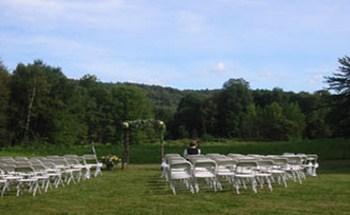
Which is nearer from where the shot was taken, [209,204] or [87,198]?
[209,204]

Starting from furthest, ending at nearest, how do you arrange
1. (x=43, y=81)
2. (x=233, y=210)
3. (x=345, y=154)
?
(x=43, y=81), (x=345, y=154), (x=233, y=210)

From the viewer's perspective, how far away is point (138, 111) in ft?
276

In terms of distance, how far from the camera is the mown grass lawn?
1024 centimetres

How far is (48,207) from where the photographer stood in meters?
11.2

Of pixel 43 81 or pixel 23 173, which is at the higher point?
pixel 43 81

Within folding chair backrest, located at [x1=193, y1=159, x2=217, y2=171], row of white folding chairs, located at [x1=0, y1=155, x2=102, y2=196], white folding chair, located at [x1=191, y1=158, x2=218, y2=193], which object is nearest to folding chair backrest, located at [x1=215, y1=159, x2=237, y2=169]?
white folding chair, located at [x1=191, y1=158, x2=218, y2=193]

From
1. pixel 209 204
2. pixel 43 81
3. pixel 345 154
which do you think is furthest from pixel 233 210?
pixel 43 81

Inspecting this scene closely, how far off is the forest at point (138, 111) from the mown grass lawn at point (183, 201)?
32.3 meters

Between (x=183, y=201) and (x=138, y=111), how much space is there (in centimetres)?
7282

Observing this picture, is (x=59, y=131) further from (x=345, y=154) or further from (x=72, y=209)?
(x=72, y=209)

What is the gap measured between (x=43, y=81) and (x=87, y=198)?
49.9m

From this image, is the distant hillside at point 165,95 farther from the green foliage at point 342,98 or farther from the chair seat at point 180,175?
the chair seat at point 180,175

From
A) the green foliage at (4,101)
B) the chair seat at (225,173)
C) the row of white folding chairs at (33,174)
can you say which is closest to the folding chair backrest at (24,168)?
the row of white folding chairs at (33,174)

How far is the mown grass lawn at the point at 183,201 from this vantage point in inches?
403
